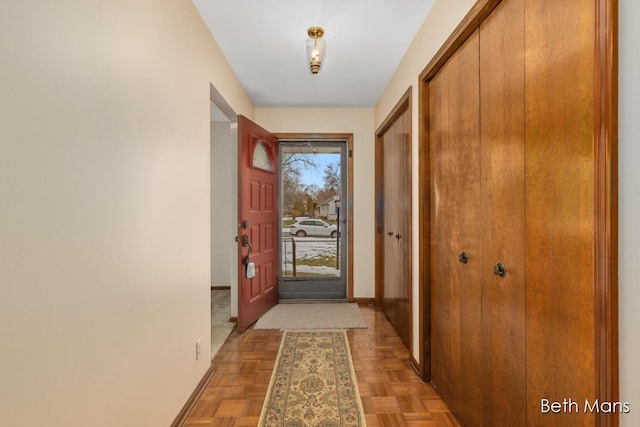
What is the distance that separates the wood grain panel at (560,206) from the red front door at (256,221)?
230cm

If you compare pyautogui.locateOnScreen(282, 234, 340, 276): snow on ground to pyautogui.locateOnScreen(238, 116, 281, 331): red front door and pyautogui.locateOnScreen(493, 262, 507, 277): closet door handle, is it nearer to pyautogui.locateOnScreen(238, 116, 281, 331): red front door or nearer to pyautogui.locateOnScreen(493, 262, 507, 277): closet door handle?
pyautogui.locateOnScreen(238, 116, 281, 331): red front door

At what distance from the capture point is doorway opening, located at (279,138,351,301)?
3.87m

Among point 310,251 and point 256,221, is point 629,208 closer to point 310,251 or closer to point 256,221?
point 256,221

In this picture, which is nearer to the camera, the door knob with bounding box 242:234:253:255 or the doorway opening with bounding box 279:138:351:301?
the door knob with bounding box 242:234:253:255

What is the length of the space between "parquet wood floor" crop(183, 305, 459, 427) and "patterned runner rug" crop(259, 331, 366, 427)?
0.07m

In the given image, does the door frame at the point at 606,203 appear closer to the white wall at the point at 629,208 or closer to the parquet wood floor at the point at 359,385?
the white wall at the point at 629,208

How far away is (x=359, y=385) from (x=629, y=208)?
5.85 feet

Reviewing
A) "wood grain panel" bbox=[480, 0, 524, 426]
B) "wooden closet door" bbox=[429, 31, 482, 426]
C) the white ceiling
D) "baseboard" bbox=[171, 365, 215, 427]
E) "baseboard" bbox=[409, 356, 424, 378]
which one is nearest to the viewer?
"wood grain panel" bbox=[480, 0, 524, 426]

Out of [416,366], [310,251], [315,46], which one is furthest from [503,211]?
[310,251]

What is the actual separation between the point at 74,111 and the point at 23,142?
0.21 metres

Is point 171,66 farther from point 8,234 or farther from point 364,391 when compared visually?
point 364,391

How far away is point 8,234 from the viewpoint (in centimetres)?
70

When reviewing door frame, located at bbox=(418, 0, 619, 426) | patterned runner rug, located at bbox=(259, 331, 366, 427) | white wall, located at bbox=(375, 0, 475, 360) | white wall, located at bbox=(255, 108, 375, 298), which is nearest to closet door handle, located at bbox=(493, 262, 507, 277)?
door frame, located at bbox=(418, 0, 619, 426)

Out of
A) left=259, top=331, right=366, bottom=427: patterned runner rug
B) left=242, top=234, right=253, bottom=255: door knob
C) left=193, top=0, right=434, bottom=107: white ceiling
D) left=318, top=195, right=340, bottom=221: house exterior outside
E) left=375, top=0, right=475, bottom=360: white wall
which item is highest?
left=193, top=0, right=434, bottom=107: white ceiling
